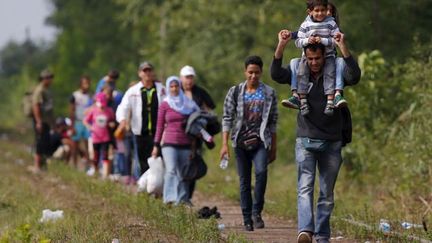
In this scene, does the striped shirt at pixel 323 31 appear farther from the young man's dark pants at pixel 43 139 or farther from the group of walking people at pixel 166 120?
the young man's dark pants at pixel 43 139

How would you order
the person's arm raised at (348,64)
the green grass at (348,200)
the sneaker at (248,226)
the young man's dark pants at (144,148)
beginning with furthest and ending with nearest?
the young man's dark pants at (144,148) < the sneaker at (248,226) < the green grass at (348,200) < the person's arm raised at (348,64)

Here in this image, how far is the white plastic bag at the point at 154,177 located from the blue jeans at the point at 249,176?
265 cm

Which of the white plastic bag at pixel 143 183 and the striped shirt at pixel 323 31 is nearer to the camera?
the striped shirt at pixel 323 31

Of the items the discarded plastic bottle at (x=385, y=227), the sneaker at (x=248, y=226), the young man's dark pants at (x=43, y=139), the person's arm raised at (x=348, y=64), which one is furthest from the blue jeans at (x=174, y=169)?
the young man's dark pants at (x=43, y=139)

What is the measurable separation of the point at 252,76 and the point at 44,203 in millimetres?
4555

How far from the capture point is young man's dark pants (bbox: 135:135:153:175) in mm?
14914

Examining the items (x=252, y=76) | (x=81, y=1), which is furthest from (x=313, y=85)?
(x=81, y=1)

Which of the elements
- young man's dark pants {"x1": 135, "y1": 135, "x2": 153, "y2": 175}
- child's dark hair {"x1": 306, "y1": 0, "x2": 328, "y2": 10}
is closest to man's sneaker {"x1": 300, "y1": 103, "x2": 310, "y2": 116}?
child's dark hair {"x1": 306, "y1": 0, "x2": 328, "y2": 10}

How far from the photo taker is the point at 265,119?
37.9ft

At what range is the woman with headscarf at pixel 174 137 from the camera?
13695 millimetres

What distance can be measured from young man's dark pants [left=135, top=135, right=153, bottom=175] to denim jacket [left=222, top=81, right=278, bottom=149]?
3319 mm

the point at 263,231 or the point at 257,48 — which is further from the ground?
the point at 257,48

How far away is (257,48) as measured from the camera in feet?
91.0

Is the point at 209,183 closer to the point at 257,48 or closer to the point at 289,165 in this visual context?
the point at 289,165
